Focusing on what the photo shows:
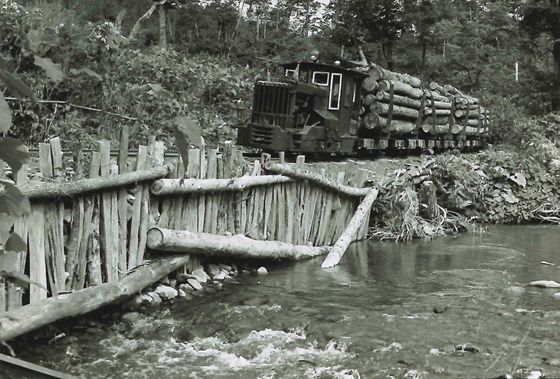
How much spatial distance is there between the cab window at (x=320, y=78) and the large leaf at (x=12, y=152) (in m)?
13.8

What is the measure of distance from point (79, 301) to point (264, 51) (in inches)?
1127

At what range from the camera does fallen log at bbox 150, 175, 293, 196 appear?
7132 mm

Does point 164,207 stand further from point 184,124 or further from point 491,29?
point 491,29

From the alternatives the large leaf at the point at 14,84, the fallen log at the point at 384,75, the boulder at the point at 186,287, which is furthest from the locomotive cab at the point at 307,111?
the large leaf at the point at 14,84

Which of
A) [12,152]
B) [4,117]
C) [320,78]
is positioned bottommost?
[12,152]

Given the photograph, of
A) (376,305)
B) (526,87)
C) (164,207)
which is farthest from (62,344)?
(526,87)

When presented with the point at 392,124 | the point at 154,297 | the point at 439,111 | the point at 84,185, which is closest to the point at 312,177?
the point at 154,297

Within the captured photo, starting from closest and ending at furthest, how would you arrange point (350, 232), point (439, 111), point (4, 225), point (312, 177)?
point (4, 225) → point (312, 177) → point (350, 232) → point (439, 111)

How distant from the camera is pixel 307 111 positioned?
49.7ft

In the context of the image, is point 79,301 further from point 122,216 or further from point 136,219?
point 136,219

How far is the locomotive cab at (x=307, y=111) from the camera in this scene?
1384 cm

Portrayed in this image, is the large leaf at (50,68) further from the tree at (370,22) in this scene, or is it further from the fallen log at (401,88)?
the tree at (370,22)

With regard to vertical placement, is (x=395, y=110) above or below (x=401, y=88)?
below

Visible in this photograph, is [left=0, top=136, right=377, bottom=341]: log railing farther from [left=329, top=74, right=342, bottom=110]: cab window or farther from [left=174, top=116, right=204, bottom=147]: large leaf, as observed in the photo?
[left=329, top=74, right=342, bottom=110]: cab window
